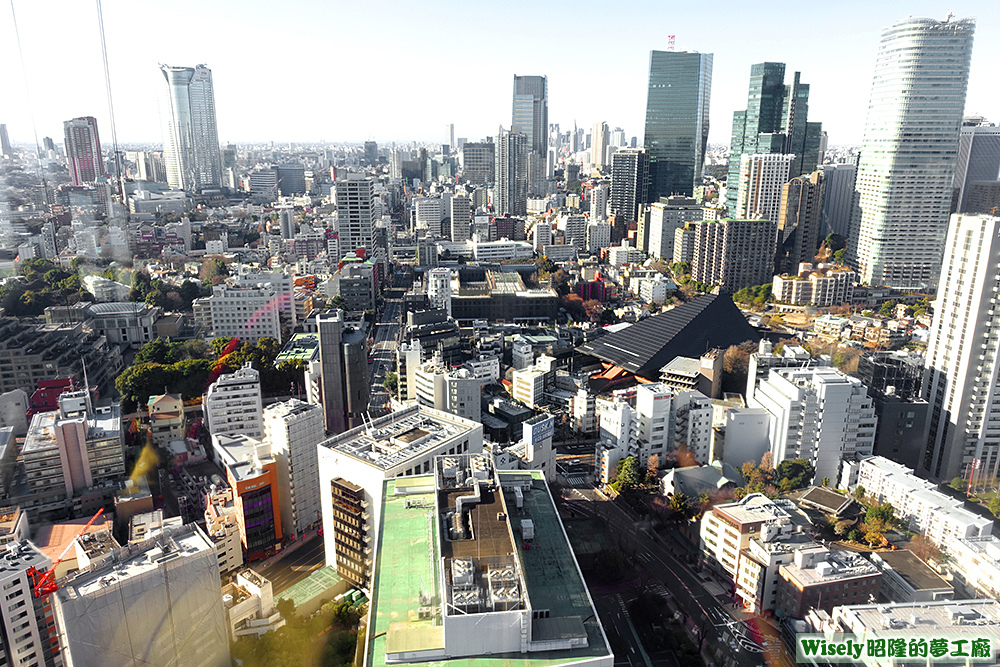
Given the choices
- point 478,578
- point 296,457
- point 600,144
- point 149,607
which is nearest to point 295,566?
point 296,457

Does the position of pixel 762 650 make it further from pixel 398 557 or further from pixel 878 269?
pixel 878 269

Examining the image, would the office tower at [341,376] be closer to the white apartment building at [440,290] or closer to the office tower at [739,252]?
the white apartment building at [440,290]

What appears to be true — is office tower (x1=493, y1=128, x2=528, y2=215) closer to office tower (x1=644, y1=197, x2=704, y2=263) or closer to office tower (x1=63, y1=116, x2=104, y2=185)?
office tower (x1=644, y1=197, x2=704, y2=263)

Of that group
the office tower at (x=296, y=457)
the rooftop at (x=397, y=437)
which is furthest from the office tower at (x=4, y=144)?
the rooftop at (x=397, y=437)

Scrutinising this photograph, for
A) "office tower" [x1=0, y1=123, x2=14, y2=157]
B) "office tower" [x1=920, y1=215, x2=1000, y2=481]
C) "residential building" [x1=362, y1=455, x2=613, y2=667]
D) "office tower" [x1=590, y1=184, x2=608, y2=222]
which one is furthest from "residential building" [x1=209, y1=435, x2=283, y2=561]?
"office tower" [x1=590, y1=184, x2=608, y2=222]

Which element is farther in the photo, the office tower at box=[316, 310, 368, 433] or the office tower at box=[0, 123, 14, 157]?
the office tower at box=[0, 123, 14, 157]

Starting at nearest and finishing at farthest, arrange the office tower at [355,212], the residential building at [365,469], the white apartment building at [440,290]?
the residential building at [365,469]
the white apartment building at [440,290]
the office tower at [355,212]

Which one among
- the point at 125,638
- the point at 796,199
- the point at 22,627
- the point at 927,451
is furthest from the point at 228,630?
the point at 796,199
